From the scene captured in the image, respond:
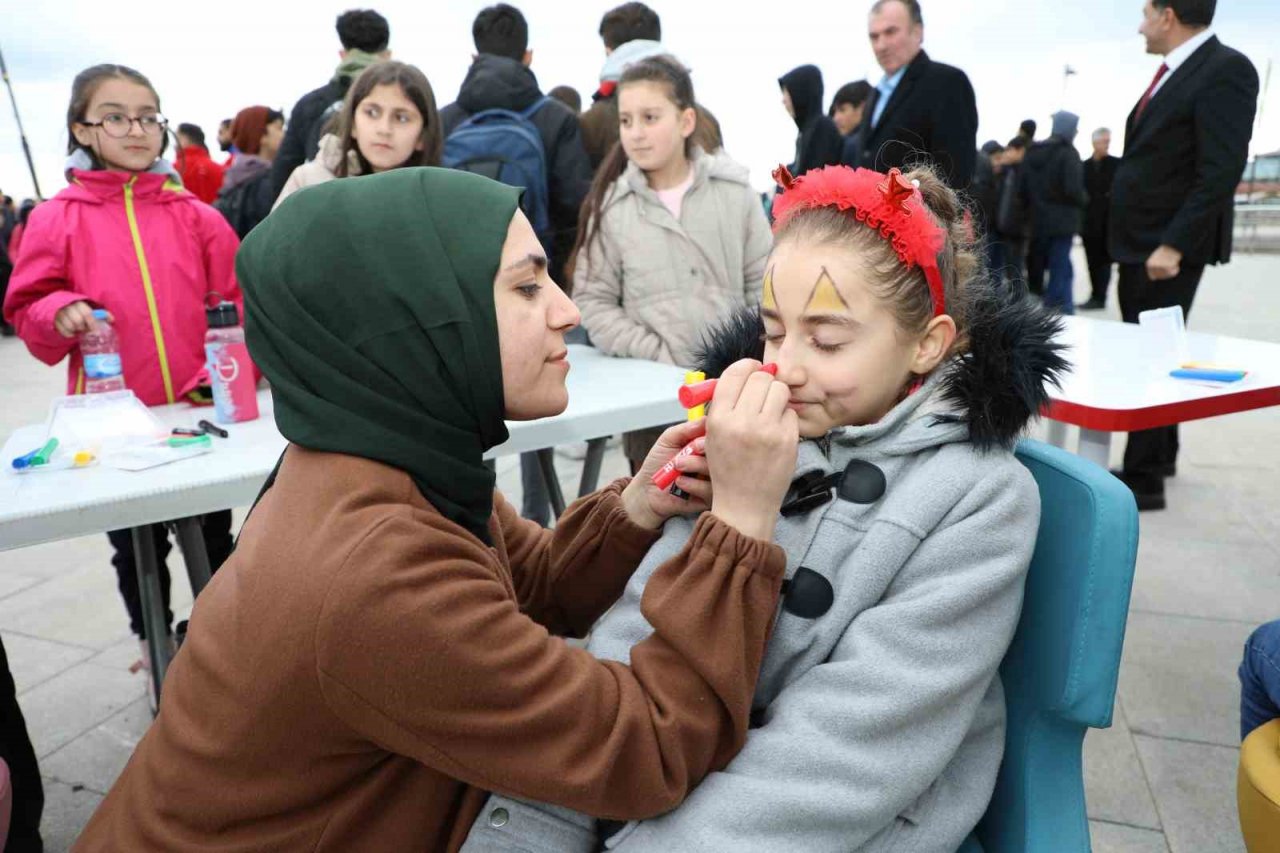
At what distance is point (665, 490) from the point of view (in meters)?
1.16

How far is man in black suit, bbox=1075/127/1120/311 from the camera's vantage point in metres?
8.55

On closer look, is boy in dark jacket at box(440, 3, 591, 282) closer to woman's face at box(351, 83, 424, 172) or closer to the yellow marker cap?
woman's face at box(351, 83, 424, 172)

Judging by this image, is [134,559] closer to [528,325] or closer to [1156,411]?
[528,325]

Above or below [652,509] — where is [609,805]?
below

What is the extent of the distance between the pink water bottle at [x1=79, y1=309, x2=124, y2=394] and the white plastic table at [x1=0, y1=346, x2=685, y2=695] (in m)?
0.14

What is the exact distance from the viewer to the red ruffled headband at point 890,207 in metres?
1.07

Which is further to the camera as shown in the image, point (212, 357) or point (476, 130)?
point (476, 130)

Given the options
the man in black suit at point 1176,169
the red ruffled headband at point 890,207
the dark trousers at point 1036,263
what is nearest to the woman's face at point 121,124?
the red ruffled headband at point 890,207

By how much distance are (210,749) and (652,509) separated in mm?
594

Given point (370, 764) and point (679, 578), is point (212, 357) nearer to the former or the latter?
point (370, 764)

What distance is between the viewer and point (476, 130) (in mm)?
3088

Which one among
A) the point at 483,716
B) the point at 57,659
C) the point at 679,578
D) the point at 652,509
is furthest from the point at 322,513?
the point at 57,659

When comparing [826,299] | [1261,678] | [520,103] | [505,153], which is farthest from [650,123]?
[1261,678]

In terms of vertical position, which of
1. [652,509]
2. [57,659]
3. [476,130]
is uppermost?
[476,130]
